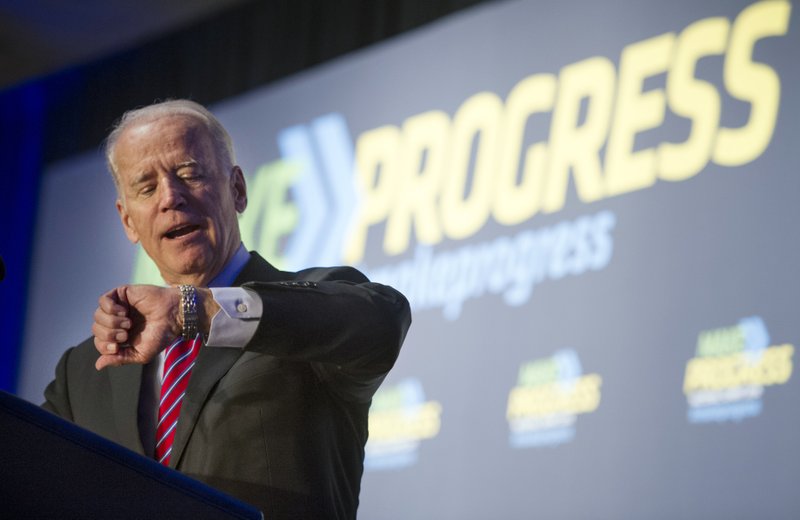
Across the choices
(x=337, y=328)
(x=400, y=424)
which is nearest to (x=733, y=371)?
(x=400, y=424)

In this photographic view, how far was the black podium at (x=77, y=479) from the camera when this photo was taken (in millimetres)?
1021

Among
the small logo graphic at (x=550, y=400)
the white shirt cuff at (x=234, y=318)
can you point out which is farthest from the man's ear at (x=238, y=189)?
the small logo graphic at (x=550, y=400)

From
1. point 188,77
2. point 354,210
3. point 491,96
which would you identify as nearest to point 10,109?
point 188,77

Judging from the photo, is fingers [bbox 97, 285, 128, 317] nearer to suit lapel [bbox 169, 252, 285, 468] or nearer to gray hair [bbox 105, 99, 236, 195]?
suit lapel [bbox 169, 252, 285, 468]

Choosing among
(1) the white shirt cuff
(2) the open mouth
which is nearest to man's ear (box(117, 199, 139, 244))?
(2) the open mouth

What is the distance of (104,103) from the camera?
6.54 meters

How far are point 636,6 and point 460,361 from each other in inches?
55.2

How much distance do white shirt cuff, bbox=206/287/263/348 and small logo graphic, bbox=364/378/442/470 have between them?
2728 mm

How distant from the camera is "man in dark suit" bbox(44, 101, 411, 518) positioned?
1.31m

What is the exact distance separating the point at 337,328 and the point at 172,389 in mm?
351

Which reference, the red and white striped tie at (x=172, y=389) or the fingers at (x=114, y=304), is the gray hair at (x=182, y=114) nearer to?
the red and white striped tie at (x=172, y=389)

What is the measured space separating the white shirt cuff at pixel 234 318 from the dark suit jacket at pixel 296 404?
0.10 ft

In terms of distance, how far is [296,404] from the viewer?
155 centimetres

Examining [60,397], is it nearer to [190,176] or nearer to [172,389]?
[172,389]
